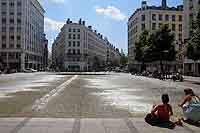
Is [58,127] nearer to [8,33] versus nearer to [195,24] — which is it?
[195,24]

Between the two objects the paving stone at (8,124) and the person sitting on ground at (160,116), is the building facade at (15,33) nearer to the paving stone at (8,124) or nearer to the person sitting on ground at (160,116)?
the paving stone at (8,124)

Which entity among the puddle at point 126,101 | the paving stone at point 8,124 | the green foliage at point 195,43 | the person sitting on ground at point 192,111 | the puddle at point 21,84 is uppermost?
the green foliage at point 195,43

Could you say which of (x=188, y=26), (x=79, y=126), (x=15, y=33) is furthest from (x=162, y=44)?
(x=79, y=126)

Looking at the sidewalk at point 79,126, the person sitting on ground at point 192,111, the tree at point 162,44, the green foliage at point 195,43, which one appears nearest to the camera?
the sidewalk at point 79,126

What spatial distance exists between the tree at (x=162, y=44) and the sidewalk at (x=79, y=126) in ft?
223

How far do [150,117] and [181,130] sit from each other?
148 cm

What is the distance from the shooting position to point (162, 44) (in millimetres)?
80438

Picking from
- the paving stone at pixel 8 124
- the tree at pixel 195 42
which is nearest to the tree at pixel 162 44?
the tree at pixel 195 42

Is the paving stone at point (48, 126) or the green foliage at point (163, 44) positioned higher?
the green foliage at point (163, 44)

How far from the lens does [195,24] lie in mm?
48062

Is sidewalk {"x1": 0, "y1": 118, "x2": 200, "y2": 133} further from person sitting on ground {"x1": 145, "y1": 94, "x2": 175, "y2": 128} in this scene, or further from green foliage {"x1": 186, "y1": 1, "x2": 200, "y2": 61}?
green foliage {"x1": 186, "y1": 1, "x2": 200, "y2": 61}

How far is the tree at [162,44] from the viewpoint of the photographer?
80062 mm

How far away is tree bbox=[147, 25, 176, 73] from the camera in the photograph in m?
80.1

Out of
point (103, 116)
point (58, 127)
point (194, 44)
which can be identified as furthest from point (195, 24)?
point (58, 127)
